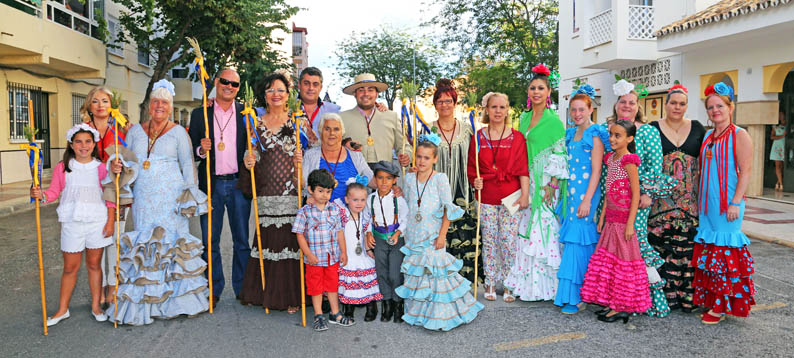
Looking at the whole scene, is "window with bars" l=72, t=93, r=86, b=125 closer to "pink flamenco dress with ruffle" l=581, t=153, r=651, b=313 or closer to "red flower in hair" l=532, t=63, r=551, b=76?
"red flower in hair" l=532, t=63, r=551, b=76

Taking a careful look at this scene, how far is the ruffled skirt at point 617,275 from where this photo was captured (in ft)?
14.0

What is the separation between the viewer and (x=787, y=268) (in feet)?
20.6

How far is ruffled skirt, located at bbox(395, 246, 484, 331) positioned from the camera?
426 centimetres

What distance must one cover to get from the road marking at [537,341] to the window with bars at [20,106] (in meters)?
15.1

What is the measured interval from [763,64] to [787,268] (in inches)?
276

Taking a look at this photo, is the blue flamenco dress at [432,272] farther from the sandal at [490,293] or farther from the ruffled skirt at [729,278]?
the ruffled skirt at [729,278]

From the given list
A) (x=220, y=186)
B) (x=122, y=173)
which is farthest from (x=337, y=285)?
(x=122, y=173)

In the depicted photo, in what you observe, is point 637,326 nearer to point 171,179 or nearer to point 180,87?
point 171,179

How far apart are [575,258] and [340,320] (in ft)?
6.60

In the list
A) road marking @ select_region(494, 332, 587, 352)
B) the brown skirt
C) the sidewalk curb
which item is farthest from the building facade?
the sidewalk curb

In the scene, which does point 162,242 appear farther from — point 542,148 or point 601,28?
point 601,28

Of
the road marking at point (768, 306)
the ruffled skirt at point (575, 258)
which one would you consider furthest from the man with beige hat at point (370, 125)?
the road marking at point (768, 306)

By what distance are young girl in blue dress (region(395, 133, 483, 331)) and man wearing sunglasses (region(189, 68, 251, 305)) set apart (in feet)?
4.90

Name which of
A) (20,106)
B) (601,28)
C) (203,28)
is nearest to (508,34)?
(601,28)
